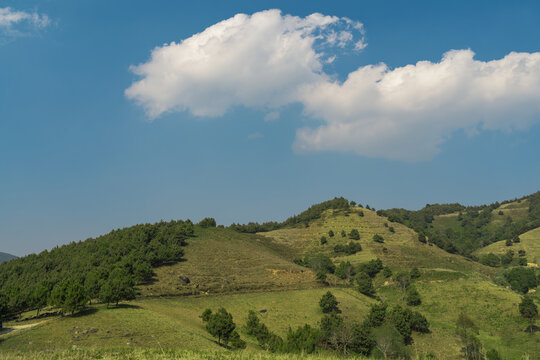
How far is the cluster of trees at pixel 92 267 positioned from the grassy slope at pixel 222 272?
506 cm

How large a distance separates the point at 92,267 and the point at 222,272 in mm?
38416

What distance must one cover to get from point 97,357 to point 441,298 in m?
105

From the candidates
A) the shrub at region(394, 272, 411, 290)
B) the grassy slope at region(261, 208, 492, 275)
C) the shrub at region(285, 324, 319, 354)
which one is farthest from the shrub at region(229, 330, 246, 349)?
the grassy slope at region(261, 208, 492, 275)

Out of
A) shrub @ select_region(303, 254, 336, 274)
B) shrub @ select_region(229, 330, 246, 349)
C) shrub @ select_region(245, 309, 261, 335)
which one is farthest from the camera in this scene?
shrub @ select_region(303, 254, 336, 274)

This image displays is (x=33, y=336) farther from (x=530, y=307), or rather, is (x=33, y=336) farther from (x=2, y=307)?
(x=530, y=307)

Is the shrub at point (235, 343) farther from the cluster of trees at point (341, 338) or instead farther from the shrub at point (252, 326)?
the shrub at point (252, 326)

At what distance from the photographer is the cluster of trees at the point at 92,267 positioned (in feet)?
188

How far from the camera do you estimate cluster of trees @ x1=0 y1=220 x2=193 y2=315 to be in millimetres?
57312

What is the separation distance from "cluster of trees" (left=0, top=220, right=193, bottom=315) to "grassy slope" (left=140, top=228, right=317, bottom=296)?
16.6 feet

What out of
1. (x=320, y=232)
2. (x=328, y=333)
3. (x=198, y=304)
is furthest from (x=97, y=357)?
(x=320, y=232)

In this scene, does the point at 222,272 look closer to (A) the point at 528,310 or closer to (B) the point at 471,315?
(B) the point at 471,315

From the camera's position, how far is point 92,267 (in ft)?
314

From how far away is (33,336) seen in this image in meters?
41.7

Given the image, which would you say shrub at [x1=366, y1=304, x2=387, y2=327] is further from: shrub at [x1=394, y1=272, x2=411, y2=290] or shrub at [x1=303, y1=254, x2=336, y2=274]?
shrub at [x1=303, y1=254, x2=336, y2=274]
